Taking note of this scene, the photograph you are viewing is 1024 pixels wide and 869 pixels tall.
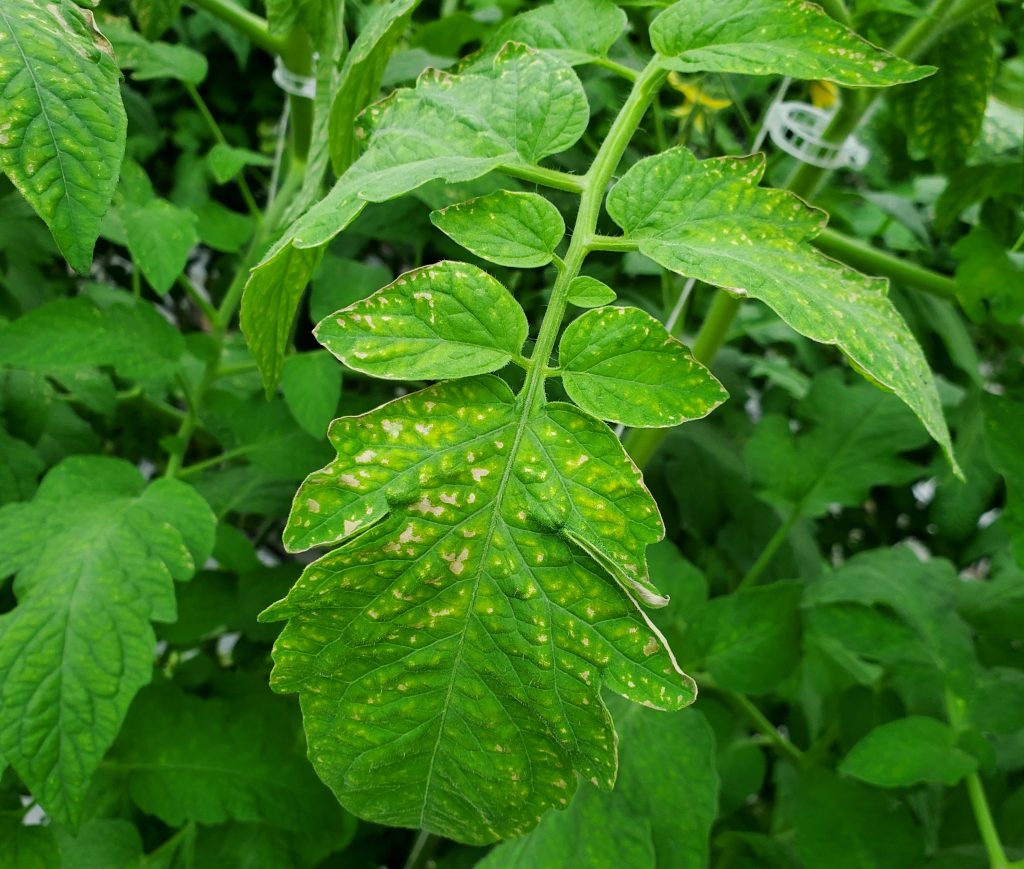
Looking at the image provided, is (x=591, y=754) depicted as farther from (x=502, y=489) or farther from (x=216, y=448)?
(x=216, y=448)

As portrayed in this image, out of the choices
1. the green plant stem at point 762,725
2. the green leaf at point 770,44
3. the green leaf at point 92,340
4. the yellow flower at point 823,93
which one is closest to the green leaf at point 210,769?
the green leaf at point 92,340

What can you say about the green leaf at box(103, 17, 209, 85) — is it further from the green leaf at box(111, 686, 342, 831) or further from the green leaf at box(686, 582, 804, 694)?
the green leaf at box(686, 582, 804, 694)

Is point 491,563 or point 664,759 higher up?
point 491,563

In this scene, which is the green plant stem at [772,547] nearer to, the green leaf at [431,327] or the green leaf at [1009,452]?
the green leaf at [1009,452]

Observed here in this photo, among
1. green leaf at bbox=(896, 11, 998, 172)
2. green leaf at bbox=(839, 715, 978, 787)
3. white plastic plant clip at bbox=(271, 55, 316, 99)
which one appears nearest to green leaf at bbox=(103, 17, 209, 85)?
white plastic plant clip at bbox=(271, 55, 316, 99)

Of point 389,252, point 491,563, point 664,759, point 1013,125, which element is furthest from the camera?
point 389,252

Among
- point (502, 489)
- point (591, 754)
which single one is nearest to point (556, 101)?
point (502, 489)
